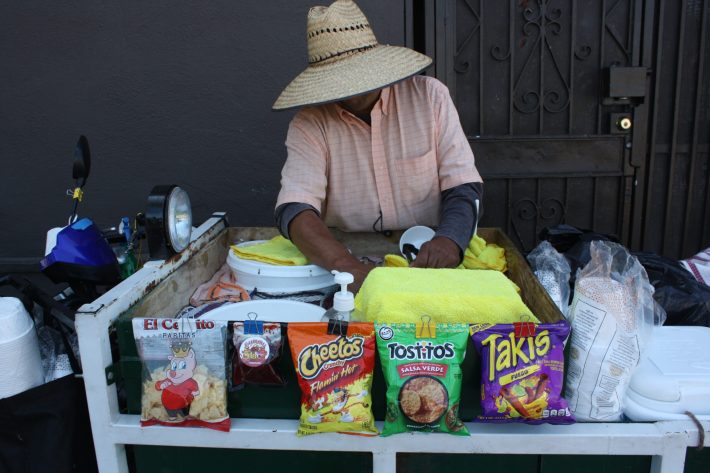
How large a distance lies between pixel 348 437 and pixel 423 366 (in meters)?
0.23

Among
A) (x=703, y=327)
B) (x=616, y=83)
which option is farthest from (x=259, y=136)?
(x=703, y=327)

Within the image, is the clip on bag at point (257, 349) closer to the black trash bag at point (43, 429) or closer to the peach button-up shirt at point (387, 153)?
the black trash bag at point (43, 429)

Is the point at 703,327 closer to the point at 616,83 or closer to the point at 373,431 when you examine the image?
the point at 373,431

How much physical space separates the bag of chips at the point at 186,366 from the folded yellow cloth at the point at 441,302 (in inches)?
12.4

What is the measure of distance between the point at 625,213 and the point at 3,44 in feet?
12.4

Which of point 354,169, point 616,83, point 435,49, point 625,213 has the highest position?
point 435,49

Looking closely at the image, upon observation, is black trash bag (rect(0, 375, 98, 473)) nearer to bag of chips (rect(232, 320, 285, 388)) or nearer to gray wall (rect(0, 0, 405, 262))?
bag of chips (rect(232, 320, 285, 388))

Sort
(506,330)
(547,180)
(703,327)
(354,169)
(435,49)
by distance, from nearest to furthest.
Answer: (506,330)
(703,327)
(354,169)
(435,49)
(547,180)

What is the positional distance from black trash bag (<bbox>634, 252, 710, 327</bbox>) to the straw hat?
3.10 ft

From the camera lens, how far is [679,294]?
156 cm

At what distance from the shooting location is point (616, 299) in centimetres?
107

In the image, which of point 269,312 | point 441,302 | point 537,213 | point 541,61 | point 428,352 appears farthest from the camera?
point 537,213

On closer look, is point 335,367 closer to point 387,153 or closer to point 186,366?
point 186,366

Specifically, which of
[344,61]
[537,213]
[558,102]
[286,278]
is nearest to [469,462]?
[286,278]
